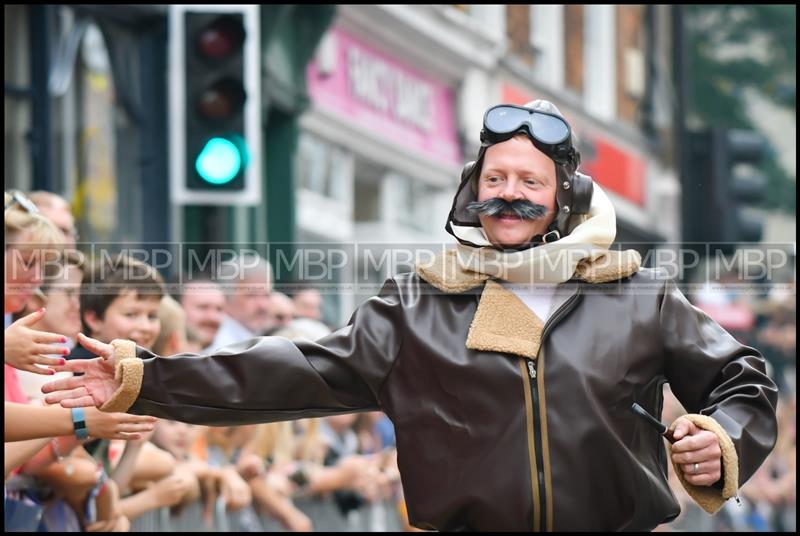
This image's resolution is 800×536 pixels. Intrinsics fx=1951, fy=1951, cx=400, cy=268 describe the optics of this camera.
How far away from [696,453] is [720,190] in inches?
349

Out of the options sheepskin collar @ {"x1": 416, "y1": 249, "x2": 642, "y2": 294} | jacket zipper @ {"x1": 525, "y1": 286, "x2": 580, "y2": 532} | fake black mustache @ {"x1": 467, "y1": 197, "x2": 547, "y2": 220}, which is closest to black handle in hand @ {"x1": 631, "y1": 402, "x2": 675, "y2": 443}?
jacket zipper @ {"x1": 525, "y1": 286, "x2": 580, "y2": 532}

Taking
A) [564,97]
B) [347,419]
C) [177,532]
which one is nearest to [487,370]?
[177,532]

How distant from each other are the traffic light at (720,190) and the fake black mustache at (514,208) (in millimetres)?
8157

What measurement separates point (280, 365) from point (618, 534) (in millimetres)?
1049

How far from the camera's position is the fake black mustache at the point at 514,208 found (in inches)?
215

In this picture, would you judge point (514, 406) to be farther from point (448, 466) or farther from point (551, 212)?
point (551, 212)

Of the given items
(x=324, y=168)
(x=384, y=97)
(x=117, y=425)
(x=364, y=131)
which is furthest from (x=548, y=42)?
(x=117, y=425)

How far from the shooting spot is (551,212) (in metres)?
5.54

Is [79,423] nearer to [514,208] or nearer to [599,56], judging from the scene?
[514,208]

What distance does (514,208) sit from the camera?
548 centimetres

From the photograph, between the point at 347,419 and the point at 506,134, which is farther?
the point at 347,419

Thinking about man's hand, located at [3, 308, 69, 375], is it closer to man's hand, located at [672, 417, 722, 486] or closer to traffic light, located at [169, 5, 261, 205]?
man's hand, located at [672, 417, 722, 486]

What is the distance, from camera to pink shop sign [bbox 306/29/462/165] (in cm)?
1944

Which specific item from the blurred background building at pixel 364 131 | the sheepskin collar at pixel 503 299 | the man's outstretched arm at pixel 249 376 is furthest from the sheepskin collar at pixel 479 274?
the blurred background building at pixel 364 131
